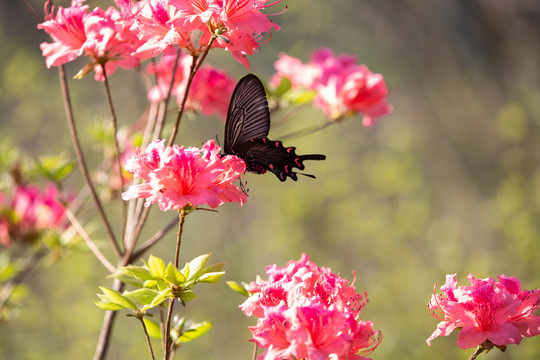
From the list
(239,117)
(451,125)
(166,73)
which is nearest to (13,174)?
(166,73)

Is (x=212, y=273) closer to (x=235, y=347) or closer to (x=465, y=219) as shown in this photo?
(x=235, y=347)

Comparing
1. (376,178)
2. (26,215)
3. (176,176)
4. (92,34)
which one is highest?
(92,34)


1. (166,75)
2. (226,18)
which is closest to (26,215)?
(166,75)

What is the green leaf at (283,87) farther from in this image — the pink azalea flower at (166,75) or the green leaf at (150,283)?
the green leaf at (150,283)

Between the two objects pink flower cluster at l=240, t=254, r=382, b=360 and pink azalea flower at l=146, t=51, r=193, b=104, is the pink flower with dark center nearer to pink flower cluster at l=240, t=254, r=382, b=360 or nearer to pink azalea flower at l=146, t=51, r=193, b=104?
pink azalea flower at l=146, t=51, r=193, b=104

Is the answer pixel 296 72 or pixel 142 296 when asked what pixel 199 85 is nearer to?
pixel 296 72

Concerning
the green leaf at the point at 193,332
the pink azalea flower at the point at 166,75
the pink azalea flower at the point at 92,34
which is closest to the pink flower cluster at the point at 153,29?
the pink azalea flower at the point at 92,34

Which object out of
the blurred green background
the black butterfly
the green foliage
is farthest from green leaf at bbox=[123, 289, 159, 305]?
the blurred green background

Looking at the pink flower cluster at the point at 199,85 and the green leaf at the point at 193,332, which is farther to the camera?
the pink flower cluster at the point at 199,85
